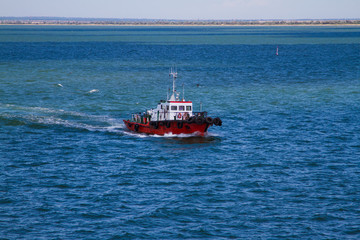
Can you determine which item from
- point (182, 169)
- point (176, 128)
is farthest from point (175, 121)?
point (182, 169)

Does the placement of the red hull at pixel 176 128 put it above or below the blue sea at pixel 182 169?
above

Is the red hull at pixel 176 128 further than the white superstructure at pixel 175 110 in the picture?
No

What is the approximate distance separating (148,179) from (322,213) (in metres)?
13.9


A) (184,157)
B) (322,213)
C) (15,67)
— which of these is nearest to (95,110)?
(184,157)

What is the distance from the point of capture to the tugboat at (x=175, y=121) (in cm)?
5453

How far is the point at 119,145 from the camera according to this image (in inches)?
2099

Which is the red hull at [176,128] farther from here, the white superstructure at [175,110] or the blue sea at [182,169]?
the white superstructure at [175,110]

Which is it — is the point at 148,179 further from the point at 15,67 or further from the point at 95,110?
the point at 15,67

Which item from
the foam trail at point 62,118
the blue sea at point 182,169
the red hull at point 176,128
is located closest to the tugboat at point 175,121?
the red hull at point 176,128

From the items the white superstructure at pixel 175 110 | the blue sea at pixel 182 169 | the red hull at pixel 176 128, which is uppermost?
the white superstructure at pixel 175 110

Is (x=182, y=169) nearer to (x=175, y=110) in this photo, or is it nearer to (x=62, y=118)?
(x=175, y=110)

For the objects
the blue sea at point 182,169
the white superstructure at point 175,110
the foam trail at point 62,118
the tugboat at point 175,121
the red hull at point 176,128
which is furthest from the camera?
the foam trail at point 62,118

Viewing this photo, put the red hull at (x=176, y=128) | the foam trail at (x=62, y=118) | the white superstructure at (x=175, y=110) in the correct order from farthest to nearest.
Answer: the foam trail at (x=62, y=118) → the white superstructure at (x=175, y=110) → the red hull at (x=176, y=128)

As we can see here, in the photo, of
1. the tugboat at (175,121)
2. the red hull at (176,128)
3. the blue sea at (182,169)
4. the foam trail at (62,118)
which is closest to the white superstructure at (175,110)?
the tugboat at (175,121)
